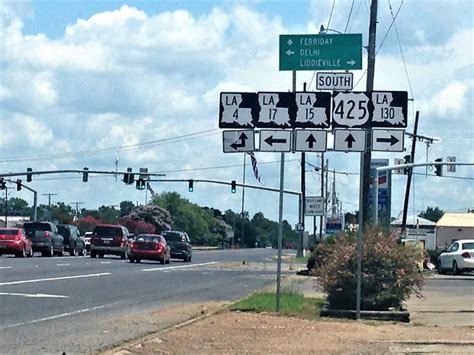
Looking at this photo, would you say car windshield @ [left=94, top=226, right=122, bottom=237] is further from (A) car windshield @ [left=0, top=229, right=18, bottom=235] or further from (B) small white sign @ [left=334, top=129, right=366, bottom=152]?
(B) small white sign @ [left=334, top=129, right=366, bottom=152]

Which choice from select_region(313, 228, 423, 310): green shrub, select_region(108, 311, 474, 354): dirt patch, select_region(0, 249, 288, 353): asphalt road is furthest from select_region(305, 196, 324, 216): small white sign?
select_region(108, 311, 474, 354): dirt patch

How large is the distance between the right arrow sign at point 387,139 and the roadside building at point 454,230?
8020 centimetres

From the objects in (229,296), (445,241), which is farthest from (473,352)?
(445,241)

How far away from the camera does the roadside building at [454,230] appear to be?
97.1 m

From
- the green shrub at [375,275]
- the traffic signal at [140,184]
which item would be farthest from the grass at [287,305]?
the traffic signal at [140,184]

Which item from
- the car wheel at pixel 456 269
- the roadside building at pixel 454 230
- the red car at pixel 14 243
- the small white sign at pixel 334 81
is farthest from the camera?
the roadside building at pixel 454 230

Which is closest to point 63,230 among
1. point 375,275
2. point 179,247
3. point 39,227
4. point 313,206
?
point 39,227

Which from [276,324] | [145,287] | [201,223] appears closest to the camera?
[276,324]

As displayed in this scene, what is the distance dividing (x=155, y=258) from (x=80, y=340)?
33384 millimetres

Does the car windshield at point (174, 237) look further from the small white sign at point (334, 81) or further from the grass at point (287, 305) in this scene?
the small white sign at point (334, 81)

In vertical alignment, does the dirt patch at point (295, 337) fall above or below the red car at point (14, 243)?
below

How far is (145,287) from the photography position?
91.1 ft

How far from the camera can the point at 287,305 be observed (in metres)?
20.4

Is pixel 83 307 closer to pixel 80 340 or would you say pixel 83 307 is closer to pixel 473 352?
pixel 80 340
